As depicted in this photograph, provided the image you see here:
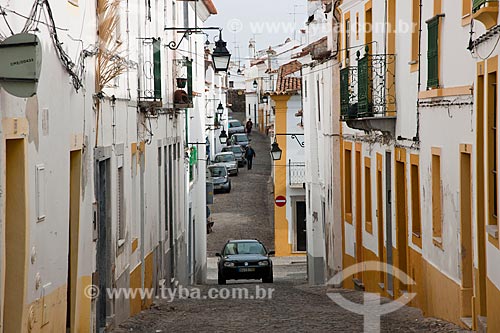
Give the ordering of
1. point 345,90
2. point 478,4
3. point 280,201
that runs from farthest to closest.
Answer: point 280,201
point 345,90
point 478,4

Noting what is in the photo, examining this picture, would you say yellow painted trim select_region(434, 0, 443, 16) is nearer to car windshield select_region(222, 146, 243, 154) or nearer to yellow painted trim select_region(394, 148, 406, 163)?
yellow painted trim select_region(394, 148, 406, 163)

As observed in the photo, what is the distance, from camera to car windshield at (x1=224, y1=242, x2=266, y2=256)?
2945 centimetres

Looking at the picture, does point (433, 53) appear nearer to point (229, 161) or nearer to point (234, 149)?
point (229, 161)

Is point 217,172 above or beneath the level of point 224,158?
beneath

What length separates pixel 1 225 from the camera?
27.4 feet

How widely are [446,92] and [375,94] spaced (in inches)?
228

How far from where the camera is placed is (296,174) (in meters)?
43.2

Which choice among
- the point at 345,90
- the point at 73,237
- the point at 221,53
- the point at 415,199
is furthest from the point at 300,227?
the point at 73,237

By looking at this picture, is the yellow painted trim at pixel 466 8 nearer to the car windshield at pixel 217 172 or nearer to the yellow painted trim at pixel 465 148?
the yellow painted trim at pixel 465 148

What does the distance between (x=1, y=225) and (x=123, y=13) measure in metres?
8.79

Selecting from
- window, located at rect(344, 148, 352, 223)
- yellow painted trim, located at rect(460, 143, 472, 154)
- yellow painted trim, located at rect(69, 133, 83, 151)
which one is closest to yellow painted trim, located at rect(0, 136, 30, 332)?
yellow painted trim, located at rect(69, 133, 83, 151)

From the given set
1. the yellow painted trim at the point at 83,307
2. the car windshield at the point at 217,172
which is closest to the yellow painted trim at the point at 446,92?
the yellow painted trim at the point at 83,307

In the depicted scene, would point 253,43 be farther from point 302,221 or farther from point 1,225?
point 1,225

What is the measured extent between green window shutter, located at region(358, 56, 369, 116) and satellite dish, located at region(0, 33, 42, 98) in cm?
1154
